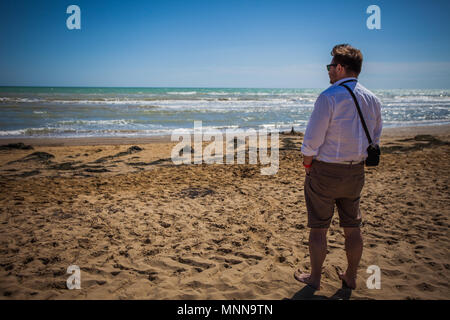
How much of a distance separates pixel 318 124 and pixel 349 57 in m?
0.60

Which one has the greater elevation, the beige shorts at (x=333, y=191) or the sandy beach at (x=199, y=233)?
the beige shorts at (x=333, y=191)

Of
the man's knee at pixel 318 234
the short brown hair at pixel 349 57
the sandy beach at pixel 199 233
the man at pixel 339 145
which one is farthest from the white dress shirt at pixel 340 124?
the sandy beach at pixel 199 233

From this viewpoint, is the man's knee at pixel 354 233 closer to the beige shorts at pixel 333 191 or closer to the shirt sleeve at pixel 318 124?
the beige shorts at pixel 333 191

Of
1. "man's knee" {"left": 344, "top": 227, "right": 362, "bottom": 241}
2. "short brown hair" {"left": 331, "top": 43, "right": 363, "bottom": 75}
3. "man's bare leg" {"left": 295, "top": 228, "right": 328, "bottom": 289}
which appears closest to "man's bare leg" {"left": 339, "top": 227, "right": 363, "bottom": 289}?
"man's knee" {"left": 344, "top": 227, "right": 362, "bottom": 241}

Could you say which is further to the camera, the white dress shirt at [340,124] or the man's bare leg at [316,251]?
the man's bare leg at [316,251]

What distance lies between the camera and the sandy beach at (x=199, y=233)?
266 centimetres

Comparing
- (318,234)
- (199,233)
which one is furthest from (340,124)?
(199,233)

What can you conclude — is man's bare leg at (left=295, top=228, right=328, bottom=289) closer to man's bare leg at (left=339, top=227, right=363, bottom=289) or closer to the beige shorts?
the beige shorts

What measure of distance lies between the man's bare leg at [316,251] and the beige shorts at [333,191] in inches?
3.6

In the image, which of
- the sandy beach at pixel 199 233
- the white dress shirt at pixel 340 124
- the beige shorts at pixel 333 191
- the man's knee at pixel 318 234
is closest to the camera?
the white dress shirt at pixel 340 124

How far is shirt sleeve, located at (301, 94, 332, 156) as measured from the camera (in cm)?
199

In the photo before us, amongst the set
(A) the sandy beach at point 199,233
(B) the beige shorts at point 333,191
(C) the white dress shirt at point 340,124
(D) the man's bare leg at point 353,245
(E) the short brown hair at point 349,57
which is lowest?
(A) the sandy beach at point 199,233

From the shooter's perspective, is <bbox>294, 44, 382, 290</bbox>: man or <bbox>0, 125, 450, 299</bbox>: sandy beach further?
<bbox>0, 125, 450, 299</bbox>: sandy beach

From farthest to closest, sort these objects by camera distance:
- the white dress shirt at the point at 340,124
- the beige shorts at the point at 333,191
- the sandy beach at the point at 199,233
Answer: the sandy beach at the point at 199,233, the beige shorts at the point at 333,191, the white dress shirt at the point at 340,124
